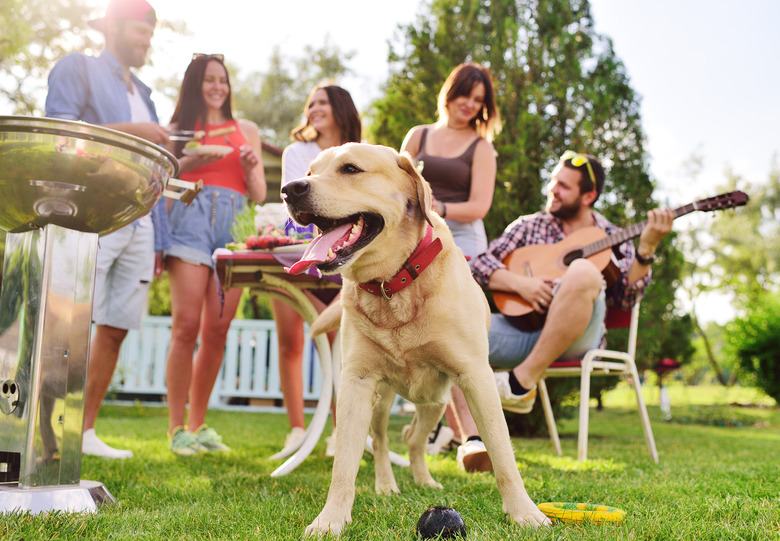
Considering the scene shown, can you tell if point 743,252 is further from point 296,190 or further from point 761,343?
point 296,190

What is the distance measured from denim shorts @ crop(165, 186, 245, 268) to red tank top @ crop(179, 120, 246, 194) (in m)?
0.07

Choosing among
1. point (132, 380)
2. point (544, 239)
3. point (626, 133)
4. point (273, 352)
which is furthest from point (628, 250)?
point (132, 380)

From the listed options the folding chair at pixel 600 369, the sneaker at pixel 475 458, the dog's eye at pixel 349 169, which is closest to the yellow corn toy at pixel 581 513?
the sneaker at pixel 475 458

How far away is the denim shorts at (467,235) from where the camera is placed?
3771 millimetres

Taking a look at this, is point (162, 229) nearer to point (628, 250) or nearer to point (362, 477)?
point (362, 477)

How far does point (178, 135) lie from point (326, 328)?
1.78 metres

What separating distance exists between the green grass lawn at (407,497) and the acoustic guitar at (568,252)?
102 centimetres

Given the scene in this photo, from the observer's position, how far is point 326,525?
1.83 meters

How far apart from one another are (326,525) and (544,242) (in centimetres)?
281

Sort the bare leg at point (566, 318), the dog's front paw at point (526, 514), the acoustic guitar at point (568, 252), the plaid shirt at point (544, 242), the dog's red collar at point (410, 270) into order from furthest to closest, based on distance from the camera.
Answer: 1. the plaid shirt at point (544, 242)
2. the acoustic guitar at point (568, 252)
3. the bare leg at point (566, 318)
4. the dog's red collar at point (410, 270)
5. the dog's front paw at point (526, 514)

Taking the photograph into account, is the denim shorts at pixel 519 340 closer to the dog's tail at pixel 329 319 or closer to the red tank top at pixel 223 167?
the dog's tail at pixel 329 319

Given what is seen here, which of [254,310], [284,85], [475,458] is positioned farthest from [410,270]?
[284,85]

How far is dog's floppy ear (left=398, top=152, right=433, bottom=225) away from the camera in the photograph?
209 cm

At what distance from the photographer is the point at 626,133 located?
250 inches
